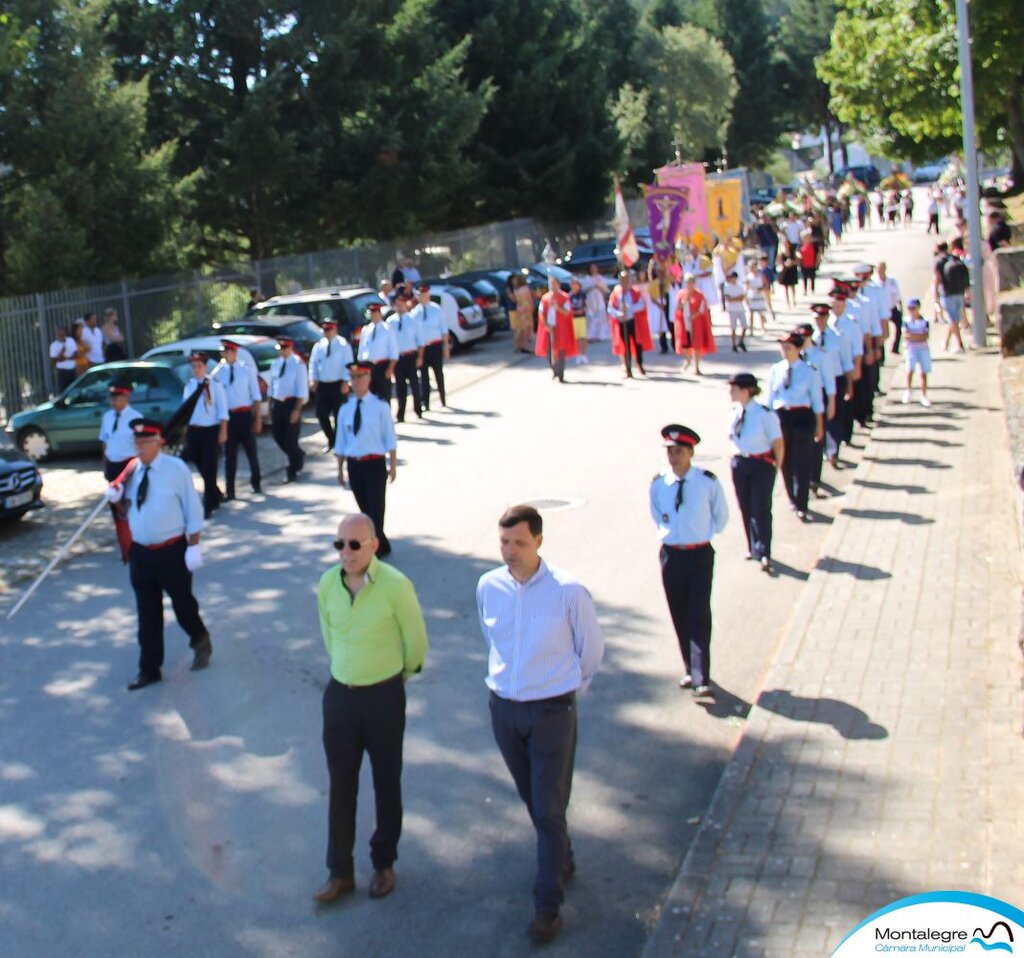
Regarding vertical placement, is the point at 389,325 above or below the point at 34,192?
below

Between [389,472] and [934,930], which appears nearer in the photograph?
[934,930]

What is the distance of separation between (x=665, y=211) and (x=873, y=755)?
3110 cm

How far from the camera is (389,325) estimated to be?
20984mm

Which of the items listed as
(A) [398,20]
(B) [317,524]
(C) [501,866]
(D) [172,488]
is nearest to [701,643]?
(C) [501,866]

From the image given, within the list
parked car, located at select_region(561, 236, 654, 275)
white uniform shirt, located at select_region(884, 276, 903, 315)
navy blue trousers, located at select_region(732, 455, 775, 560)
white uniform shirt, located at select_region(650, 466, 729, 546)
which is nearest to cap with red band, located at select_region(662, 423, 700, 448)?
white uniform shirt, located at select_region(650, 466, 729, 546)

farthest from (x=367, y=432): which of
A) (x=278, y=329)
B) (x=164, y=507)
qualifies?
(x=278, y=329)

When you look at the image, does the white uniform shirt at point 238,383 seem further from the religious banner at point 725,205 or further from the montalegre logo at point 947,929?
the religious banner at point 725,205

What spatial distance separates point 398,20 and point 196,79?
6280 millimetres

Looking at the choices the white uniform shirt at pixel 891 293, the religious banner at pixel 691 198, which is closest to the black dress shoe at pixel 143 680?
the white uniform shirt at pixel 891 293

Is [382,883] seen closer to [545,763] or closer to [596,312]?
[545,763]

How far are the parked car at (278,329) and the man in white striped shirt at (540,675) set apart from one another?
56.3ft

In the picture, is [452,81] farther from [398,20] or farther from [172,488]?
[172,488]

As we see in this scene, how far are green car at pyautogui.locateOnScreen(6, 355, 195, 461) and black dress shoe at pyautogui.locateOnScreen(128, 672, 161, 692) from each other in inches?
400

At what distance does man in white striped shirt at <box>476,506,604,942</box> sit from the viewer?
251 inches
